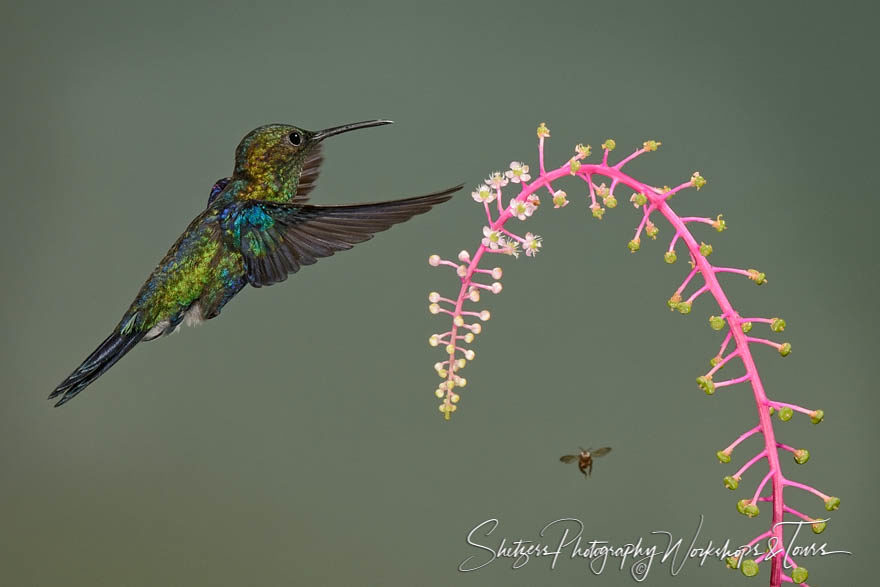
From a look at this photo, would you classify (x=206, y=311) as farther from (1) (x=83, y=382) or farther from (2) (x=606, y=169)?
(2) (x=606, y=169)

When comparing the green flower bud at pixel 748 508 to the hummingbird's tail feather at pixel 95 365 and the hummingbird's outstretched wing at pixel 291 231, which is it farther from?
the hummingbird's tail feather at pixel 95 365

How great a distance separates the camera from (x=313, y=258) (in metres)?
0.99

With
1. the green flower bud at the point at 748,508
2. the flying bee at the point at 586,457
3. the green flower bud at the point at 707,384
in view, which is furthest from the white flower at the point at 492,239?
the flying bee at the point at 586,457

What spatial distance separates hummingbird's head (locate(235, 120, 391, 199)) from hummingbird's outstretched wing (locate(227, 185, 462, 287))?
2.3 inches

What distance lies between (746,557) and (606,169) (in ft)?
1.46

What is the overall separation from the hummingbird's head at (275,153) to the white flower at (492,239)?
0.67ft

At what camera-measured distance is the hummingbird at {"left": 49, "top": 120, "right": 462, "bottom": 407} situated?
99 cm

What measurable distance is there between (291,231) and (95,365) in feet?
0.89

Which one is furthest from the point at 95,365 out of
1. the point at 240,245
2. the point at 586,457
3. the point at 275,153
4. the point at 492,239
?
the point at 586,457

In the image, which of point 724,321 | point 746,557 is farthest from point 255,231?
point 746,557

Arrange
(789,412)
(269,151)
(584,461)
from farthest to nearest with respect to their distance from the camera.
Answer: (584,461) < (269,151) < (789,412)

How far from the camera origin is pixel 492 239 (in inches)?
39.5

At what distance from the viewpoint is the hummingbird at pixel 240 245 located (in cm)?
99

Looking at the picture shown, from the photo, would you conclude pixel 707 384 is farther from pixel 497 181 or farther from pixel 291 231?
pixel 291 231
